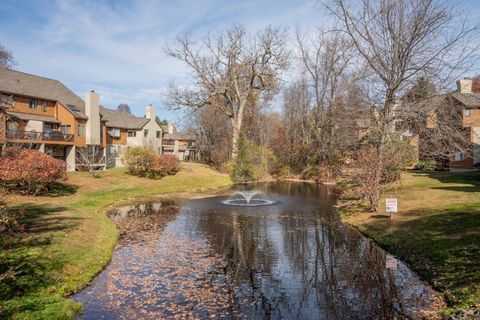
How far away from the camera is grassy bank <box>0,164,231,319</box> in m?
9.35

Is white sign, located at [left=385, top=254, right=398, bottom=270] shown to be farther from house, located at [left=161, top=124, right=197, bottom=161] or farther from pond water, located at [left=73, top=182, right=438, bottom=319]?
house, located at [left=161, top=124, right=197, bottom=161]

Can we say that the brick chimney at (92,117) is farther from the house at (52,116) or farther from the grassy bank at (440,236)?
the grassy bank at (440,236)

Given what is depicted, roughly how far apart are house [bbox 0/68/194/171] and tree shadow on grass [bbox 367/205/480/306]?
34.6 meters

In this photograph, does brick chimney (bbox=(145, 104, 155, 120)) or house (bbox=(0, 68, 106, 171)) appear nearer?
house (bbox=(0, 68, 106, 171))

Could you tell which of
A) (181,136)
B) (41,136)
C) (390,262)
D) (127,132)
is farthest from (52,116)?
(390,262)

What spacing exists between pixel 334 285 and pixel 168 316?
18.6ft

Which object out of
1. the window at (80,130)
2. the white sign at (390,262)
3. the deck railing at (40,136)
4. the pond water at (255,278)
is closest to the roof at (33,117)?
the deck railing at (40,136)

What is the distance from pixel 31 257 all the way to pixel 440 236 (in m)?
16.2

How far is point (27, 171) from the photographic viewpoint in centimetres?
2508

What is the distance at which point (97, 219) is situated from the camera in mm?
20781

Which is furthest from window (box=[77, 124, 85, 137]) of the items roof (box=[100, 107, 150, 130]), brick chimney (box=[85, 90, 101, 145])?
roof (box=[100, 107, 150, 130])

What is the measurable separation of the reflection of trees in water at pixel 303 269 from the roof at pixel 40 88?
30.5 meters

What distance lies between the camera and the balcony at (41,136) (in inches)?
1440

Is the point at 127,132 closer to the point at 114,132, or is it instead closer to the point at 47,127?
the point at 114,132
